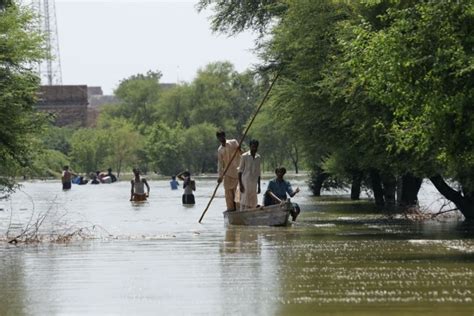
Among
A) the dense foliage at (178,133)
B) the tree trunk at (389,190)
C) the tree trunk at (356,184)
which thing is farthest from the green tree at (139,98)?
the tree trunk at (389,190)

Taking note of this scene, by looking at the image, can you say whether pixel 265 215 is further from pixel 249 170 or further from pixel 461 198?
pixel 461 198

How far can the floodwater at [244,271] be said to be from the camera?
45.0 feet

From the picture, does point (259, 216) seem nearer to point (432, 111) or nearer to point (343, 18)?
point (343, 18)

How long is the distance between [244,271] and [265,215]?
9706 mm

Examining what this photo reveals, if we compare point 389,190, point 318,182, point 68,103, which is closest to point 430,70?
point 389,190

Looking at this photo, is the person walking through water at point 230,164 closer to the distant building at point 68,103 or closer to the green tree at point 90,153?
the green tree at point 90,153

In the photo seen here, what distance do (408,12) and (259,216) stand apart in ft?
28.9

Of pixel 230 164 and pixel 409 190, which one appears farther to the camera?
pixel 409 190

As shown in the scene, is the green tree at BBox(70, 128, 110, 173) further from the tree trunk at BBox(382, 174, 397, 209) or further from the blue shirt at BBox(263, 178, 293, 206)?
the blue shirt at BBox(263, 178, 293, 206)

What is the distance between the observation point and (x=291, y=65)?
1294 inches

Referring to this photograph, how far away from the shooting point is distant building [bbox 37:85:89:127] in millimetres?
172875

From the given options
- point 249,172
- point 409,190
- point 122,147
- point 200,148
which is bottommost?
point 409,190

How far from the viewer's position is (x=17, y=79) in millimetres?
31031

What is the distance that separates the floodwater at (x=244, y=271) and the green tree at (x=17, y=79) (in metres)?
2.91
